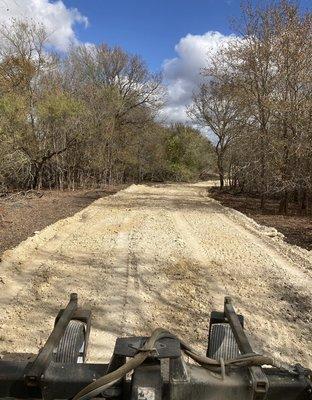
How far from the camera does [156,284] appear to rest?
22.8 ft

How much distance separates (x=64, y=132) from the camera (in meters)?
30.3

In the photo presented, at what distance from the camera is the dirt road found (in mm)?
5090

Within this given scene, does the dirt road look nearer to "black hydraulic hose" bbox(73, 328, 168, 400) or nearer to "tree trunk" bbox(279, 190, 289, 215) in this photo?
"black hydraulic hose" bbox(73, 328, 168, 400)

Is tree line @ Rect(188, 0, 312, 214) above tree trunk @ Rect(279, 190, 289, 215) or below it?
above

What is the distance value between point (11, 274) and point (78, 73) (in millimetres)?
34338

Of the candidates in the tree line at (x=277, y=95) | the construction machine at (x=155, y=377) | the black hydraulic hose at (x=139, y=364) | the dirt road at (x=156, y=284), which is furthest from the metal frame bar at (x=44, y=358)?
the tree line at (x=277, y=95)

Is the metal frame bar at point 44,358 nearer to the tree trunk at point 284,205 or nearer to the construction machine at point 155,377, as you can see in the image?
the construction machine at point 155,377

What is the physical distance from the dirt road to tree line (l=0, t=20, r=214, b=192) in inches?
410

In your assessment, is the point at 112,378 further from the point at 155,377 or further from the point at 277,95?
the point at 277,95

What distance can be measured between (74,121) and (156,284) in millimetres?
25340

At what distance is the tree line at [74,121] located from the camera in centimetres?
2516

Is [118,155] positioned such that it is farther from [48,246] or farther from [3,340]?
[3,340]

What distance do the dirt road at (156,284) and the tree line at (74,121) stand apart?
410 inches

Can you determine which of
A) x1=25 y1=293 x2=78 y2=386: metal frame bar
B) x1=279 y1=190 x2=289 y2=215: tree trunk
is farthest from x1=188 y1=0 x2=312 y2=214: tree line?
x1=25 y1=293 x2=78 y2=386: metal frame bar
